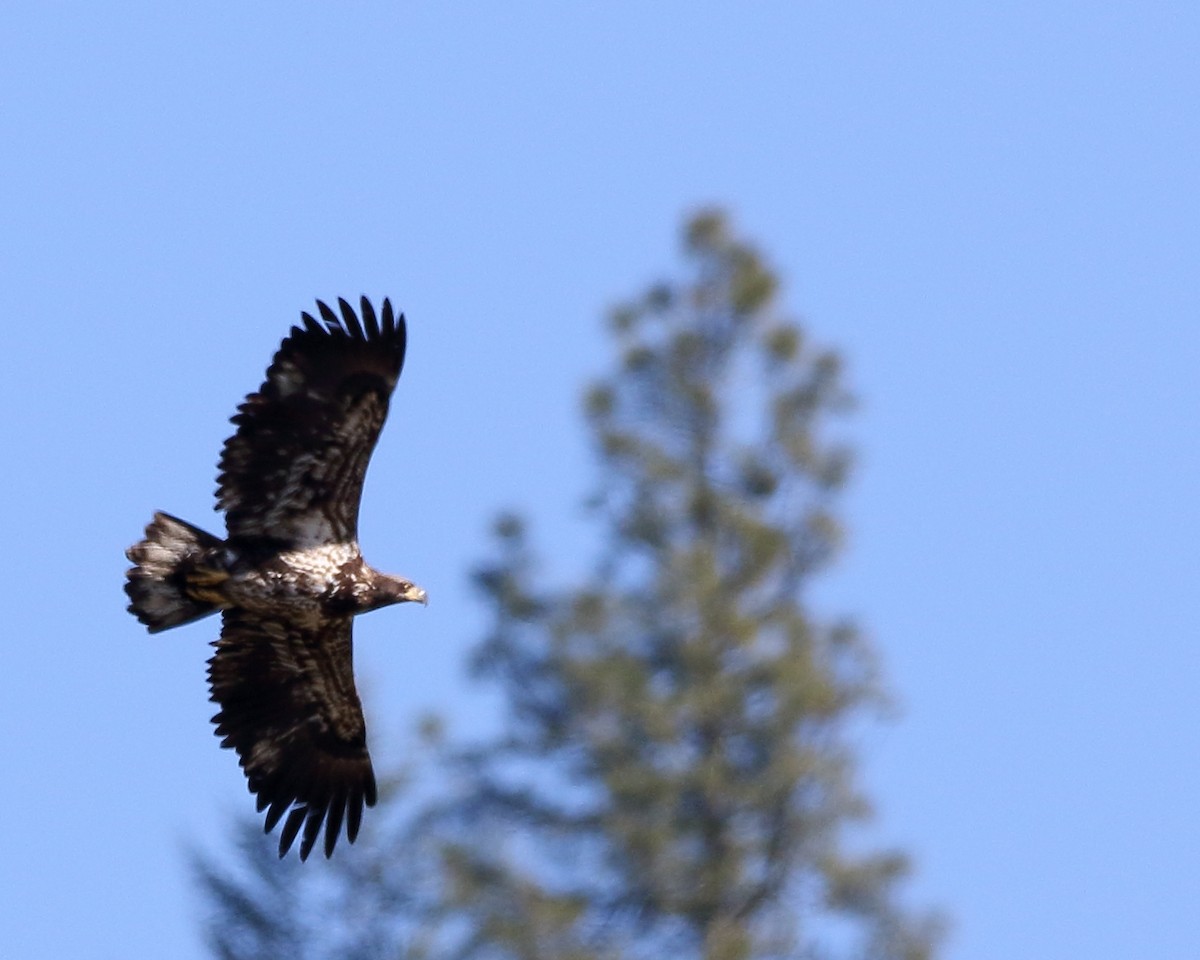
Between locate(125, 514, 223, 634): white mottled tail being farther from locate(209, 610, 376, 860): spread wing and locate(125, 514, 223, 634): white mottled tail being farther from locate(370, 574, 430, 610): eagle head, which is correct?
locate(370, 574, 430, 610): eagle head

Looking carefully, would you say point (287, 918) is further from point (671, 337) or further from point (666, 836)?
point (671, 337)

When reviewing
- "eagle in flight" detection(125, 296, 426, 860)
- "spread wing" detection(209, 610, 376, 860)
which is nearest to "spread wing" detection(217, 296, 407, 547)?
"eagle in flight" detection(125, 296, 426, 860)

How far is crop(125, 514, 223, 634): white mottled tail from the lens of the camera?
17.3m

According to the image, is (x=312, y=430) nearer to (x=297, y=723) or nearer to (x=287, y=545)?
(x=287, y=545)

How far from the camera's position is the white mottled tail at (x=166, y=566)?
56.9ft

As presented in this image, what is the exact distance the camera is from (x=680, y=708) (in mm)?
21281

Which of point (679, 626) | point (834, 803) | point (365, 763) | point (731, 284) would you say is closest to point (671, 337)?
point (731, 284)

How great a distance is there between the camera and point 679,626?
21.7 meters

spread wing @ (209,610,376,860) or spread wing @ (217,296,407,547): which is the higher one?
spread wing @ (217,296,407,547)

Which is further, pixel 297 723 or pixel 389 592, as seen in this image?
pixel 297 723

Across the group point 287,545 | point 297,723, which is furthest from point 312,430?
point 297,723

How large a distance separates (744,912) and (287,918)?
9.63 ft

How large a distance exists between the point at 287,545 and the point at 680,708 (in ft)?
15.2

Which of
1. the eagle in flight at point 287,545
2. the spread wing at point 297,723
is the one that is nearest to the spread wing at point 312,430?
the eagle in flight at point 287,545
